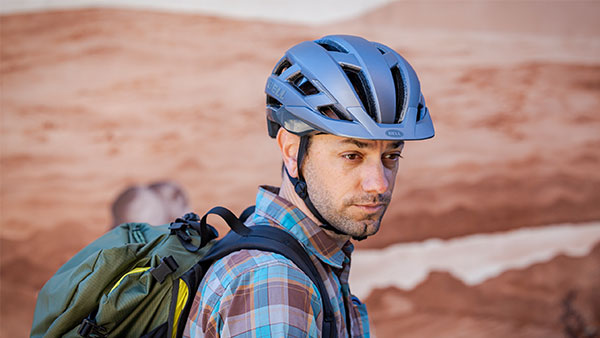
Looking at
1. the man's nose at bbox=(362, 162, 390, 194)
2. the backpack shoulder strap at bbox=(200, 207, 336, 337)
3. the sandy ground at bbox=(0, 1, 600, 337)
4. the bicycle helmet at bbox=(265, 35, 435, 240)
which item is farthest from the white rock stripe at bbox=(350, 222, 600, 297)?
the backpack shoulder strap at bbox=(200, 207, 336, 337)

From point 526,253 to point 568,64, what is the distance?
216 centimetres

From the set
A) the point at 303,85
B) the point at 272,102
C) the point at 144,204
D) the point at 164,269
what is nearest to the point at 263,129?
the point at 144,204

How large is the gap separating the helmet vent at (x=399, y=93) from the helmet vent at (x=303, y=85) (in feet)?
0.94

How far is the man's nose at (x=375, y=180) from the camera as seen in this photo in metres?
1.62

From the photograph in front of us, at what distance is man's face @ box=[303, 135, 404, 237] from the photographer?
64.6 inches

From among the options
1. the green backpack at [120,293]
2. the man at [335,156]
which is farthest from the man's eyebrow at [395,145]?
the green backpack at [120,293]

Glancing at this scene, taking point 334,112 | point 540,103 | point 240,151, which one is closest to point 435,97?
point 540,103

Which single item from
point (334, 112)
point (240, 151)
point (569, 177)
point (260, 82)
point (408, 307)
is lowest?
point (408, 307)

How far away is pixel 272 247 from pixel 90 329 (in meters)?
0.54

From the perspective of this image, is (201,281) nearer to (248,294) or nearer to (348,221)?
(248,294)

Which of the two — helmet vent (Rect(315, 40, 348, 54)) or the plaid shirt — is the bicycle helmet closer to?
helmet vent (Rect(315, 40, 348, 54))

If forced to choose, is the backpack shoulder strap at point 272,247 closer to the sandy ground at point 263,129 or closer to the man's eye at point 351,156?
the man's eye at point 351,156

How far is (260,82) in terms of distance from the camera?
513 cm

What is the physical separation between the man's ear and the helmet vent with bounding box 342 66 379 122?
254 millimetres
